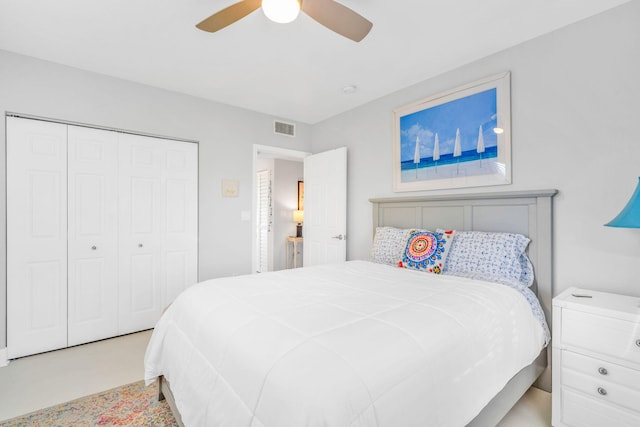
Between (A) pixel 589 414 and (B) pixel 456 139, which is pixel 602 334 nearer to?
(A) pixel 589 414

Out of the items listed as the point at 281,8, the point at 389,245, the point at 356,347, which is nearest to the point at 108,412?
the point at 356,347

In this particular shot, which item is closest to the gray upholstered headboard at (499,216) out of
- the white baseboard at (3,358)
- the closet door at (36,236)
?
the closet door at (36,236)

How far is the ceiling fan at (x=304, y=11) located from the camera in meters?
1.52

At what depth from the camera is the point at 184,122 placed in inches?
131

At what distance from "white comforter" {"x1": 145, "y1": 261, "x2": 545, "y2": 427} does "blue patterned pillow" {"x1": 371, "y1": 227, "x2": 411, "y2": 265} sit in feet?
2.53

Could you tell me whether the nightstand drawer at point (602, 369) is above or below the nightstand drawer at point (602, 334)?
below

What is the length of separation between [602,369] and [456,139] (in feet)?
6.15

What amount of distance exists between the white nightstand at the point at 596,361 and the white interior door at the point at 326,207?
226cm

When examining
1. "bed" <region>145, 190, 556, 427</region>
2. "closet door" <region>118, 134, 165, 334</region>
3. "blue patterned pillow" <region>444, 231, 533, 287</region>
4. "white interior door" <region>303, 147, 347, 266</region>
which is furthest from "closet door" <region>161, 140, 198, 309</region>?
"blue patterned pillow" <region>444, 231, 533, 287</region>

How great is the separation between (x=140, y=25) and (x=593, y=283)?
3.55 m

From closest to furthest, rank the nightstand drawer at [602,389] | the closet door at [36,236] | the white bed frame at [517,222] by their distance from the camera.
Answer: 1. the nightstand drawer at [602,389]
2. the white bed frame at [517,222]
3. the closet door at [36,236]

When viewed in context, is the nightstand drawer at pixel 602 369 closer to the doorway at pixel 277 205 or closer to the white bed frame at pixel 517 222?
the white bed frame at pixel 517 222

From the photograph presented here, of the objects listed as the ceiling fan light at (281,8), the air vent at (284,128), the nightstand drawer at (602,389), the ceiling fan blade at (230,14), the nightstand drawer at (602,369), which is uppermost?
the air vent at (284,128)

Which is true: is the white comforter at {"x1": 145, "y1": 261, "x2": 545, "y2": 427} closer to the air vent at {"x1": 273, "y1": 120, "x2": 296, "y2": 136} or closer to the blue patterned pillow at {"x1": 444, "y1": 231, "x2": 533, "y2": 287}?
the blue patterned pillow at {"x1": 444, "y1": 231, "x2": 533, "y2": 287}
